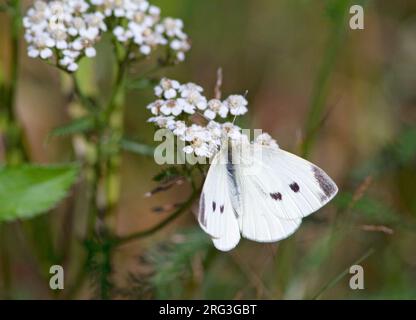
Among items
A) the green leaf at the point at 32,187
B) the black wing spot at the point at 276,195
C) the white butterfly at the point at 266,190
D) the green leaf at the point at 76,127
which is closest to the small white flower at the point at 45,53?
the green leaf at the point at 76,127

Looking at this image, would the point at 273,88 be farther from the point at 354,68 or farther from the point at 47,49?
the point at 47,49

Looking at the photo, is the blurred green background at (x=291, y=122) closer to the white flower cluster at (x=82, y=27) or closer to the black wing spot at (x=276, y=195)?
the white flower cluster at (x=82, y=27)

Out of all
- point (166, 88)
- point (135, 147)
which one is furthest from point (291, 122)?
point (166, 88)

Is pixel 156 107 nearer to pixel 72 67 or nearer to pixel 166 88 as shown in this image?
pixel 166 88

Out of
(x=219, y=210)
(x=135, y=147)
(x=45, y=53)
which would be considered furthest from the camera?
(x=135, y=147)

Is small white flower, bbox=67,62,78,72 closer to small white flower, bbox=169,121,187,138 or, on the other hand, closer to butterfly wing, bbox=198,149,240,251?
small white flower, bbox=169,121,187,138
